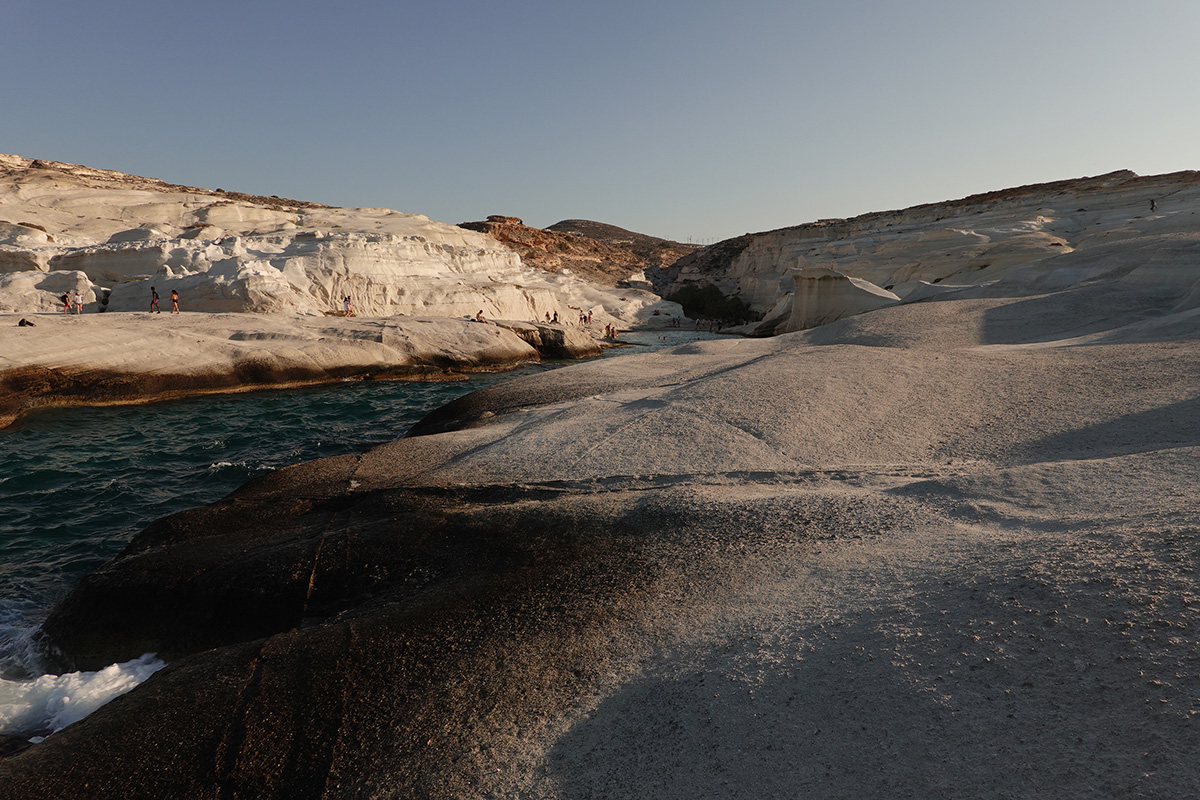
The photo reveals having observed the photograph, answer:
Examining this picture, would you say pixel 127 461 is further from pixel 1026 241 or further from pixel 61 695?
pixel 1026 241

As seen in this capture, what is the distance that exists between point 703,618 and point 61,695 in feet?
14.2

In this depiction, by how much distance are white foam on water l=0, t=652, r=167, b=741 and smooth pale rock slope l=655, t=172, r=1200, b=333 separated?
586 inches

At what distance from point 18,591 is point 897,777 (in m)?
7.72

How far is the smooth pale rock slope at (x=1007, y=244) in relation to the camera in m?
14.5

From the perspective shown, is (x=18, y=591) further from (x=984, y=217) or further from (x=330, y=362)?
(x=984, y=217)

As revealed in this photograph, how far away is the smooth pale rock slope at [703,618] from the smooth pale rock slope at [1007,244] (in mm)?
9586

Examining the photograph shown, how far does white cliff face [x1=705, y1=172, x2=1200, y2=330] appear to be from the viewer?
1395 centimetres

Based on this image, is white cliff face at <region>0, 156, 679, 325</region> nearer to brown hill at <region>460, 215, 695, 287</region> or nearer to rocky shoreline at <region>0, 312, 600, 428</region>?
rocky shoreline at <region>0, 312, 600, 428</region>

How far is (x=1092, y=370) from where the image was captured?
6875mm

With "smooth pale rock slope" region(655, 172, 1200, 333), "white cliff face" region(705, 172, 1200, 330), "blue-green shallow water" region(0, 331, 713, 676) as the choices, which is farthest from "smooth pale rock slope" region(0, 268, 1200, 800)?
"smooth pale rock slope" region(655, 172, 1200, 333)

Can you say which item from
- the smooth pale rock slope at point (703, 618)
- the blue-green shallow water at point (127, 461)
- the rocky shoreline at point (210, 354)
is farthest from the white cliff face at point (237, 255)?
the smooth pale rock slope at point (703, 618)

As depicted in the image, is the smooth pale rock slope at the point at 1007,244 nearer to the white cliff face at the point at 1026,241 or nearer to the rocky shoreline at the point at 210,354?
the white cliff face at the point at 1026,241

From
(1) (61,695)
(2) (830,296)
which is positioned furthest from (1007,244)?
(1) (61,695)

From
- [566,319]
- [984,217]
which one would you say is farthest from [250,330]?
[984,217]
